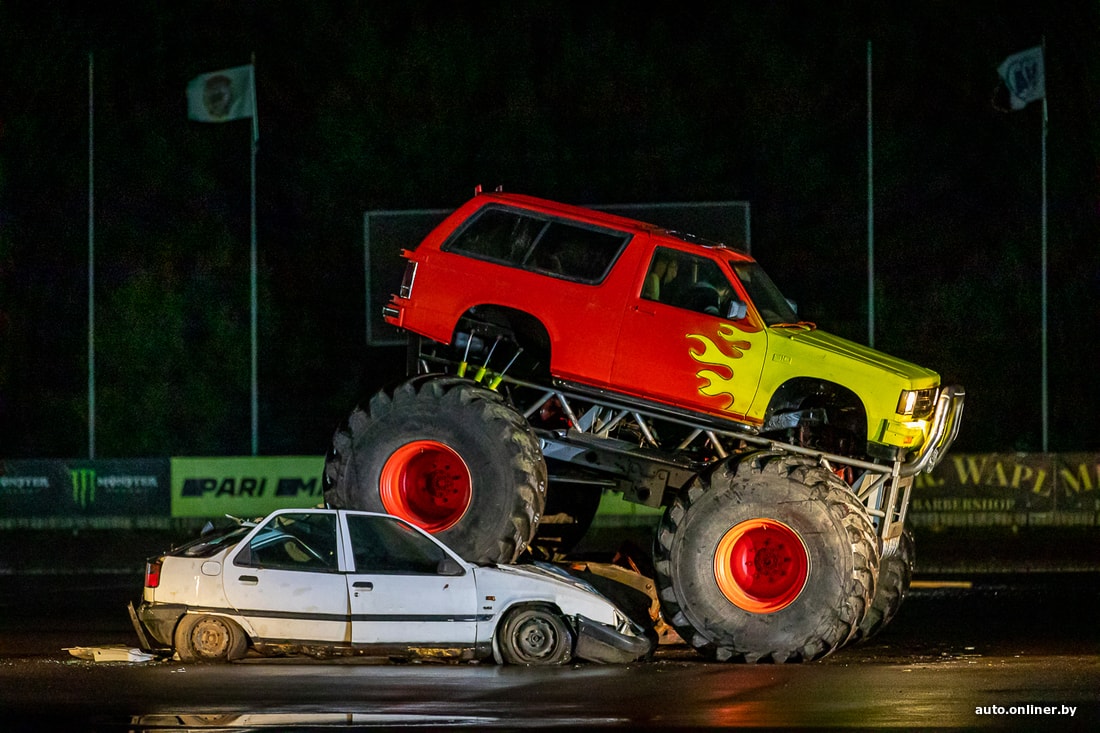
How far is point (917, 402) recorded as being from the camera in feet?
45.3

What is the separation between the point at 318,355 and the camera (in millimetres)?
41000

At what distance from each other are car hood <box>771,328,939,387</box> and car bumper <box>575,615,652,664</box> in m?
2.93

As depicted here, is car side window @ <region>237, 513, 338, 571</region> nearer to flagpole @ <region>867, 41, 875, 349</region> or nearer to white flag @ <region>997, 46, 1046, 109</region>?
flagpole @ <region>867, 41, 875, 349</region>

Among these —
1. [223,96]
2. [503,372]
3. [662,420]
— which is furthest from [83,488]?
[662,420]

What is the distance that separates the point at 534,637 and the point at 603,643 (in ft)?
1.87

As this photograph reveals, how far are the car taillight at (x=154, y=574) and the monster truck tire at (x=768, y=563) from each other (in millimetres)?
4106

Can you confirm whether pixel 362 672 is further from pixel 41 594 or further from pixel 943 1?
pixel 943 1

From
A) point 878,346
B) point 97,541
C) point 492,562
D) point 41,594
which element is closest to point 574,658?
point 492,562

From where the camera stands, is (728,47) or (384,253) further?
(728,47)

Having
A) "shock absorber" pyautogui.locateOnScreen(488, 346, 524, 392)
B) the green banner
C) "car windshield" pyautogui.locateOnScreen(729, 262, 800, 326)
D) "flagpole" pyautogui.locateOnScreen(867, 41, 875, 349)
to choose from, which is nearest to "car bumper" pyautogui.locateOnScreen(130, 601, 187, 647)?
"shock absorber" pyautogui.locateOnScreen(488, 346, 524, 392)

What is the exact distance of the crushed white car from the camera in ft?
41.3

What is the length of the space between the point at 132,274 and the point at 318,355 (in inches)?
201

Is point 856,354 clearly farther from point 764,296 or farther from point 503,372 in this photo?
point 503,372

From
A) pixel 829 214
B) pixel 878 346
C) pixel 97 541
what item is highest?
pixel 829 214
